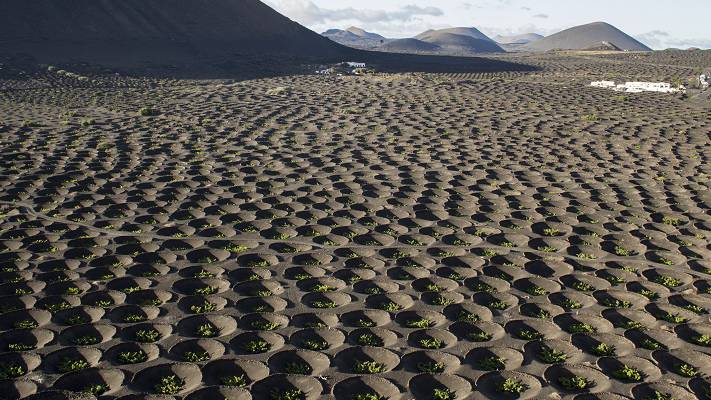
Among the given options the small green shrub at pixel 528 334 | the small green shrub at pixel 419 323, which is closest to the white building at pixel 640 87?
the small green shrub at pixel 528 334

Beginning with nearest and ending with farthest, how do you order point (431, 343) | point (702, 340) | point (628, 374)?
point (628, 374) → point (431, 343) → point (702, 340)

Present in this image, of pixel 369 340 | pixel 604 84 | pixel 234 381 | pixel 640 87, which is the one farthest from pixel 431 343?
pixel 604 84

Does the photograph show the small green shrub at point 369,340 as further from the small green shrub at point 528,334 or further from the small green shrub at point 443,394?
the small green shrub at point 528,334

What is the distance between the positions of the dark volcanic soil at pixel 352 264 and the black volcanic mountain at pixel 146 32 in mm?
38002

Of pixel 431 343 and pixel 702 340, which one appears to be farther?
pixel 702 340

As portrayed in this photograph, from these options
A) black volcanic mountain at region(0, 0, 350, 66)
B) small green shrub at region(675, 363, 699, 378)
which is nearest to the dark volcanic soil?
small green shrub at region(675, 363, 699, 378)

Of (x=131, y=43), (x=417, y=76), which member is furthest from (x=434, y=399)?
(x=131, y=43)

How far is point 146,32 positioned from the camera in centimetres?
6881

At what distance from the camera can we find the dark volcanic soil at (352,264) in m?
8.09

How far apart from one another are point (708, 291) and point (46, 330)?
34.3 ft

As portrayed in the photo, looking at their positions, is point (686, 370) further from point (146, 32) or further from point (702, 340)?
point (146, 32)

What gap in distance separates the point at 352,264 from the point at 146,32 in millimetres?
64332

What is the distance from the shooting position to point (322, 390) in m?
7.70

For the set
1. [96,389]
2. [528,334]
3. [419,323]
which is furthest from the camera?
[419,323]
